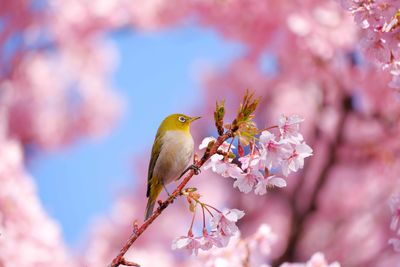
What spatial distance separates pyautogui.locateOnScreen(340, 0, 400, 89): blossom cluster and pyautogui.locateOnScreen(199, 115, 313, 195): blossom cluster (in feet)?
1.81

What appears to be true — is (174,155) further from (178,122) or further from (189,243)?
(189,243)

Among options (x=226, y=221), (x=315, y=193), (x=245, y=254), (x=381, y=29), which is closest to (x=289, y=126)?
(x=226, y=221)

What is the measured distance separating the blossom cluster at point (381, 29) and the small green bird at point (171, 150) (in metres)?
0.67

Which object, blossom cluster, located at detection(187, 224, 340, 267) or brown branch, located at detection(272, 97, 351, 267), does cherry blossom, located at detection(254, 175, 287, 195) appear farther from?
brown branch, located at detection(272, 97, 351, 267)

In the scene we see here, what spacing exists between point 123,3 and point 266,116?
292cm

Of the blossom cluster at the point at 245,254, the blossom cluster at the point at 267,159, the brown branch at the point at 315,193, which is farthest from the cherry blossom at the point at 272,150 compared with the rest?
the brown branch at the point at 315,193

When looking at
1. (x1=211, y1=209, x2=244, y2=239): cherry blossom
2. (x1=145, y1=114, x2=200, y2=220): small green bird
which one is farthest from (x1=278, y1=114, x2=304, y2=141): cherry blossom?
(x1=145, y1=114, x2=200, y2=220): small green bird

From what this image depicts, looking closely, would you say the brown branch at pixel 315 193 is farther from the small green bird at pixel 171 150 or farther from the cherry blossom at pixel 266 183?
the cherry blossom at pixel 266 183

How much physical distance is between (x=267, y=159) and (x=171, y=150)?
492 mm

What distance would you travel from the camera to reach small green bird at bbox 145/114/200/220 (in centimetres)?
195

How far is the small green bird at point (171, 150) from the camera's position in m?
1.95

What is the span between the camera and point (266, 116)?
8.62 m

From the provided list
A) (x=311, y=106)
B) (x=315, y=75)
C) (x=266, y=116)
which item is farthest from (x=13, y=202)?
(x=311, y=106)

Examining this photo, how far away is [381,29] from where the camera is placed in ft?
6.44
